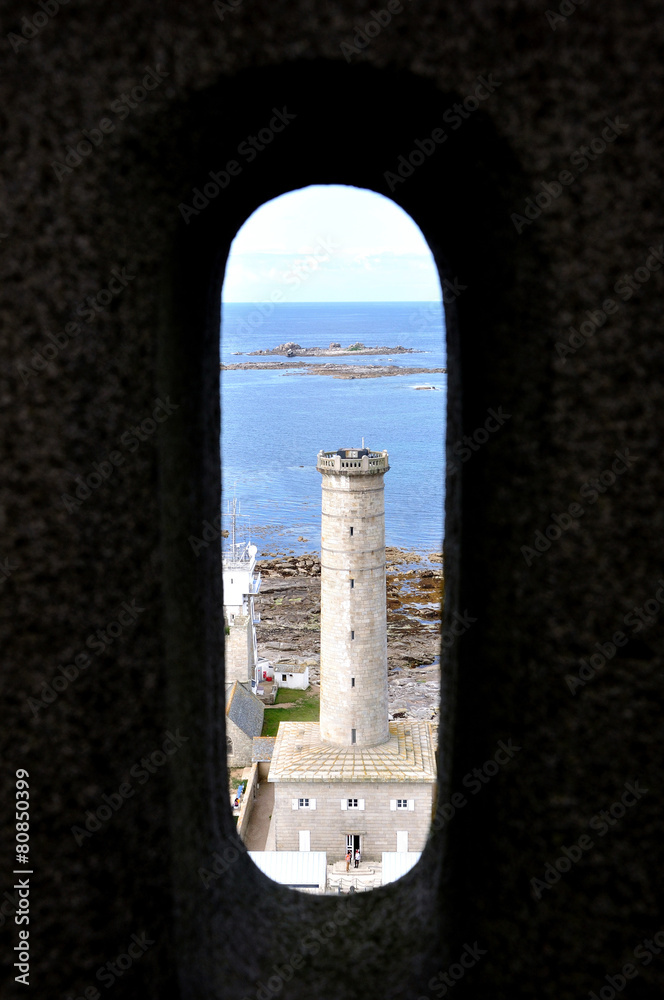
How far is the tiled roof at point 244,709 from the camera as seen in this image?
2964 centimetres

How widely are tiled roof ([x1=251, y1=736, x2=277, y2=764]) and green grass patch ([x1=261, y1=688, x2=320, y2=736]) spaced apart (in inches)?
165

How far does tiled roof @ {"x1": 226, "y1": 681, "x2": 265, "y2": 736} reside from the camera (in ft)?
97.2

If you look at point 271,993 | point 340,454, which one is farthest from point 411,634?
point 271,993

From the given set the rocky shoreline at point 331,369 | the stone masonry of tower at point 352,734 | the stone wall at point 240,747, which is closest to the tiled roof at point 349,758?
the stone masonry of tower at point 352,734

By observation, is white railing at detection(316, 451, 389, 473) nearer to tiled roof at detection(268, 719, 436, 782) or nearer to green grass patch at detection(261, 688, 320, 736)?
tiled roof at detection(268, 719, 436, 782)

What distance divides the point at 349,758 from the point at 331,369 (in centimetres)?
10469

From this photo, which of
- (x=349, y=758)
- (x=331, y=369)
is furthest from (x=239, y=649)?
(x=331, y=369)

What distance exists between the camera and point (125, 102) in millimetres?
2420

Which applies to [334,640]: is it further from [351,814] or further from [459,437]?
[459,437]

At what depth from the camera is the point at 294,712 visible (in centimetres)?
3669

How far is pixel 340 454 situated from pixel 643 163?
76.4ft

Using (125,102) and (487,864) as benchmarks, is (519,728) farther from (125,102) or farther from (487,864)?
(125,102)

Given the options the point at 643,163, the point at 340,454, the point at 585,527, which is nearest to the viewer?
the point at 643,163

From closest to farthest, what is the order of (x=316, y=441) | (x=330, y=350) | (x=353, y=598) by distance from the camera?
1. (x=353, y=598)
2. (x=316, y=441)
3. (x=330, y=350)
